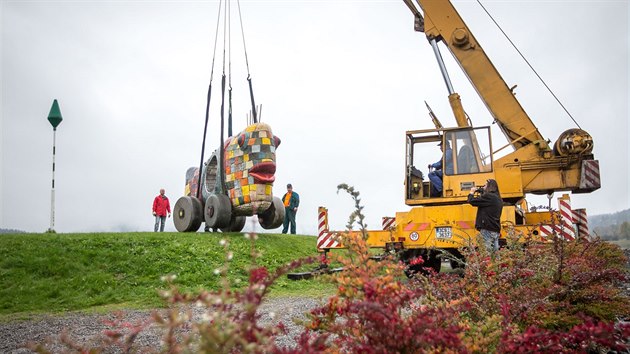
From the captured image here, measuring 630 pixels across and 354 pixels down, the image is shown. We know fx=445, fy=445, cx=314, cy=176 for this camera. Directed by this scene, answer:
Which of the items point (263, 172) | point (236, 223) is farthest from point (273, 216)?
point (263, 172)

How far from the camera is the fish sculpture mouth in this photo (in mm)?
9852

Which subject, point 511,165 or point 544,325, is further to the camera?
point 511,165

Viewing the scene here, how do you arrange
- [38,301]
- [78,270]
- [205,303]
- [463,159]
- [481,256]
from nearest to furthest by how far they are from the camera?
[205,303] → [481,256] → [38,301] → [78,270] → [463,159]

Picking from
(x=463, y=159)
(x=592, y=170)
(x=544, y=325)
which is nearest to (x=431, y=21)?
(x=463, y=159)

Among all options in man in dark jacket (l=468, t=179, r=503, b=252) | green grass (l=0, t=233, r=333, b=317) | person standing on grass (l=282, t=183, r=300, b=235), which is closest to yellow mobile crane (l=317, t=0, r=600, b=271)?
man in dark jacket (l=468, t=179, r=503, b=252)

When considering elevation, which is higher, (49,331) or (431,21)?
(431,21)

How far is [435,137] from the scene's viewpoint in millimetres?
9406

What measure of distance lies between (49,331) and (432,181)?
22.6ft

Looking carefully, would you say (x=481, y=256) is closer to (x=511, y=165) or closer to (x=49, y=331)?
(x=49, y=331)

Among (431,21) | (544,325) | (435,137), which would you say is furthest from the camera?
(431,21)

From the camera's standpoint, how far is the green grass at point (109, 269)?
263 inches

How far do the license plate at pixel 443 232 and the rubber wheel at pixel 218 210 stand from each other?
4.72 metres

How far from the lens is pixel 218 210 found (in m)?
10.0

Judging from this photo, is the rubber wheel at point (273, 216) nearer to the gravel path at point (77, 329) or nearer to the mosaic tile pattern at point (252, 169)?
the mosaic tile pattern at point (252, 169)
